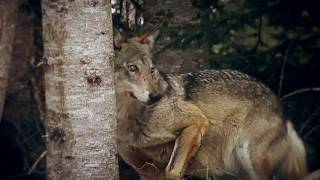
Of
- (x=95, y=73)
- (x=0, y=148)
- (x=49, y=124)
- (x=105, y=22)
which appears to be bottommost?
(x=0, y=148)

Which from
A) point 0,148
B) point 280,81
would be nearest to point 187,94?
point 280,81

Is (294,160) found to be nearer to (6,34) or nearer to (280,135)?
(280,135)

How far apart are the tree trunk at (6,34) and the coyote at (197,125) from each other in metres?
1.55

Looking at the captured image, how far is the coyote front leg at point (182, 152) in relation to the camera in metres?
6.67

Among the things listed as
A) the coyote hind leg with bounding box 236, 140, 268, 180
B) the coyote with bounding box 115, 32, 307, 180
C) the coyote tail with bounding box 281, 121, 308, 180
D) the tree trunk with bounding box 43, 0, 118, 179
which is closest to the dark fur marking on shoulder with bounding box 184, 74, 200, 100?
the coyote with bounding box 115, 32, 307, 180

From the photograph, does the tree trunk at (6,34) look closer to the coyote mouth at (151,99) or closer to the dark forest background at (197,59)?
the dark forest background at (197,59)

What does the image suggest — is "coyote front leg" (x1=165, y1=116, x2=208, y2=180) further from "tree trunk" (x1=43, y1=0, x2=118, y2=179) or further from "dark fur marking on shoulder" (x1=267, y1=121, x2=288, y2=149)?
"tree trunk" (x1=43, y1=0, x2=118, y2=179)

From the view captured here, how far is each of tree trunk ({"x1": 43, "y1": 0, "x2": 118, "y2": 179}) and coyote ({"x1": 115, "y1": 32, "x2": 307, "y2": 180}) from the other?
104cm

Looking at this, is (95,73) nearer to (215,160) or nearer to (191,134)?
(191,134)

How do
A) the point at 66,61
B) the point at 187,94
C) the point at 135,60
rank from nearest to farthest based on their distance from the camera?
1. the point at 66,61
2. the point at 135,60
3. the point at 187,94

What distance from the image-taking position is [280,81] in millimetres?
8453

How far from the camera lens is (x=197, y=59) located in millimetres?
8781

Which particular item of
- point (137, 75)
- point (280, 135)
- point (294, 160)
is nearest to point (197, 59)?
point (280, 135)

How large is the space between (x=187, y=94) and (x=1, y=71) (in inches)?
84.7
